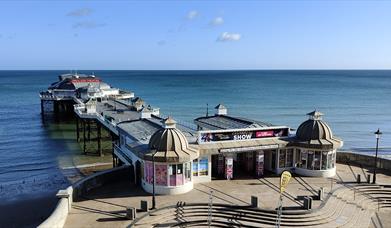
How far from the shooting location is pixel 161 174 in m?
19.4

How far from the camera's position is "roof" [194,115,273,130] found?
26397 millimetres

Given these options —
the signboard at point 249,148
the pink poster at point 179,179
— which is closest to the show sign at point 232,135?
the signboard at point 249,148

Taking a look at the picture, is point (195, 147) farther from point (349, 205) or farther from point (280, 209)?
point (349, 205)

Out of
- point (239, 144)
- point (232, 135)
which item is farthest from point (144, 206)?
point (232, 135)

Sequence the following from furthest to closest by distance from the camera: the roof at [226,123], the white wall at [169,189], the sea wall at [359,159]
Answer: the roof at [226,123] < the sea wall at [359,159] < the white wall at [169,189]

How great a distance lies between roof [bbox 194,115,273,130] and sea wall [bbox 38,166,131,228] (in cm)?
780

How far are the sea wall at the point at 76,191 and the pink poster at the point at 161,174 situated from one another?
3.62 meters

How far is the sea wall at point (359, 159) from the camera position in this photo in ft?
81.6

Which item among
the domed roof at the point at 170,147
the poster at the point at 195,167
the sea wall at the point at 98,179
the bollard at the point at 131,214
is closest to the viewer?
the bollard at the point at 131,214

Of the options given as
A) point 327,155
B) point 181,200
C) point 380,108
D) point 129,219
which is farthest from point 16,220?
point 380,108

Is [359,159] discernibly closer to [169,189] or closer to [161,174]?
[169,189]

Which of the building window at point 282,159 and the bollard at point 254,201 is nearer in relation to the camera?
the bollard at point 254,201

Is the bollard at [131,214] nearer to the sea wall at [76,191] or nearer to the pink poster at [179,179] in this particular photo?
the sea wall at [76,191]

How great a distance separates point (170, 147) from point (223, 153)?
12.2 feet
